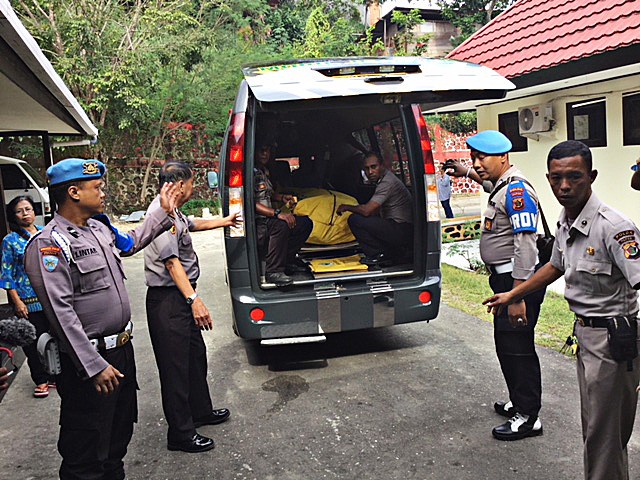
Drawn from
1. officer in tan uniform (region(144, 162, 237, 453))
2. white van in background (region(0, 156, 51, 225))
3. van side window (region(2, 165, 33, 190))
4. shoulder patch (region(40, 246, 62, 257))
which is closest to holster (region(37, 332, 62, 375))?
shoulder patch (region(40, 246, 62, 257))

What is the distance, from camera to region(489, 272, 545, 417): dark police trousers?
3.52 metres

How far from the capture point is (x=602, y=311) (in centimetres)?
256

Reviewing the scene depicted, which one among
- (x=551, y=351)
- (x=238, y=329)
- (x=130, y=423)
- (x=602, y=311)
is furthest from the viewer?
(x=551, y=351)

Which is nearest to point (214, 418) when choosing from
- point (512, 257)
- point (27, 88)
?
point (512, 257)

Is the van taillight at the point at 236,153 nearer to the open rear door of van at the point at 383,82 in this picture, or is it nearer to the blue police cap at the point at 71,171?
the open rear door of van at the point at 383,82

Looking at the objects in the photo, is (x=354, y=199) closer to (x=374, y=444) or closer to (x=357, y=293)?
(x=357, y=293)

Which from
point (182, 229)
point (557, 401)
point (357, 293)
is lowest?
point (557, 401)

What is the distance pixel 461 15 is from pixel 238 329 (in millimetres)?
21267

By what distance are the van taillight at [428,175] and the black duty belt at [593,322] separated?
2.14 metres

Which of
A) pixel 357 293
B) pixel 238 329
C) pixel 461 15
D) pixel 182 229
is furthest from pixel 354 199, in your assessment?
pixel 461 15

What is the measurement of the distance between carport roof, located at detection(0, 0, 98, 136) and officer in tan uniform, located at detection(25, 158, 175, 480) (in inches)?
40.9

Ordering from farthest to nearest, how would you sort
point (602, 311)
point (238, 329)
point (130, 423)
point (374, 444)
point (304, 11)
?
point (304, 11)
point (238, 329)
point (374, 444)
point (130, 423)
point (602, 311)

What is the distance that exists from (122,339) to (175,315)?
75 cm

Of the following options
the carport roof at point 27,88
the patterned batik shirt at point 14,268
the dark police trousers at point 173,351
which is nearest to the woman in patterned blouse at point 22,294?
the patterned batik shirt at point 14,268
